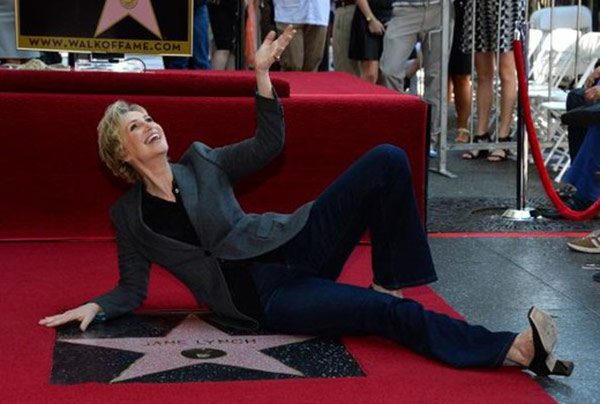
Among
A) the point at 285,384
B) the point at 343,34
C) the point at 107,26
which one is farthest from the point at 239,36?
the point at 285,384

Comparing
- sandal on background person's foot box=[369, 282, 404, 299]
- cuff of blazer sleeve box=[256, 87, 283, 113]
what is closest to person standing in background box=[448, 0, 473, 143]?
sandal on background person's foot box=[369, 282, 404, 299]

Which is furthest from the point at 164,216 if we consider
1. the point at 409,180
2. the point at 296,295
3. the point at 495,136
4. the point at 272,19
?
the point at 272,19

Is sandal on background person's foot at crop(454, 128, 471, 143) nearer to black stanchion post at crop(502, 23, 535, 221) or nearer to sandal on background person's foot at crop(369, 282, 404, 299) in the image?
black stanchion post at crop(502, 23, 535, 221)

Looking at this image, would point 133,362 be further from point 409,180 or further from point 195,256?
point 409,180

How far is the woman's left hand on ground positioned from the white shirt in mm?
5156

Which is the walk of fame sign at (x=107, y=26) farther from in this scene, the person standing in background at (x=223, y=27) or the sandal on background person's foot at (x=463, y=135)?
the sandal on background person's foot at (x=463, y=135)

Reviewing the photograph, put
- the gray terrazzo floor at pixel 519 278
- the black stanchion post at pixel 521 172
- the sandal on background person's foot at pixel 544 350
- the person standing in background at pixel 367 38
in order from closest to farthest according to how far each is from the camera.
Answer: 1. the sandal on background person's foot at pixel 544 350
2. the gray terrazzo floor at pixel 519 278
3. the black stanchion post at pixel 521 172
4. the person standing in background at pixel 367 38

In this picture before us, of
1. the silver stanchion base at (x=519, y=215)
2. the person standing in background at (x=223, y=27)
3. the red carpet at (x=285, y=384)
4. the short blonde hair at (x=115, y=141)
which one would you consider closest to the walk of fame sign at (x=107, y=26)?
the silver stanchion base at (x=519, y=215)

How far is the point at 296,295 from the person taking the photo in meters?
4.36

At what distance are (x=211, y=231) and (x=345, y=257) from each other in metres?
0.53

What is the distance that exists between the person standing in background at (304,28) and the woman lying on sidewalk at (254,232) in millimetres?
4818

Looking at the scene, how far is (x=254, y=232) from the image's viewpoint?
4484mm

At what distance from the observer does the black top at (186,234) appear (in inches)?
174

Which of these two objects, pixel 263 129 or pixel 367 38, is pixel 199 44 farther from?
pixel 263 129
